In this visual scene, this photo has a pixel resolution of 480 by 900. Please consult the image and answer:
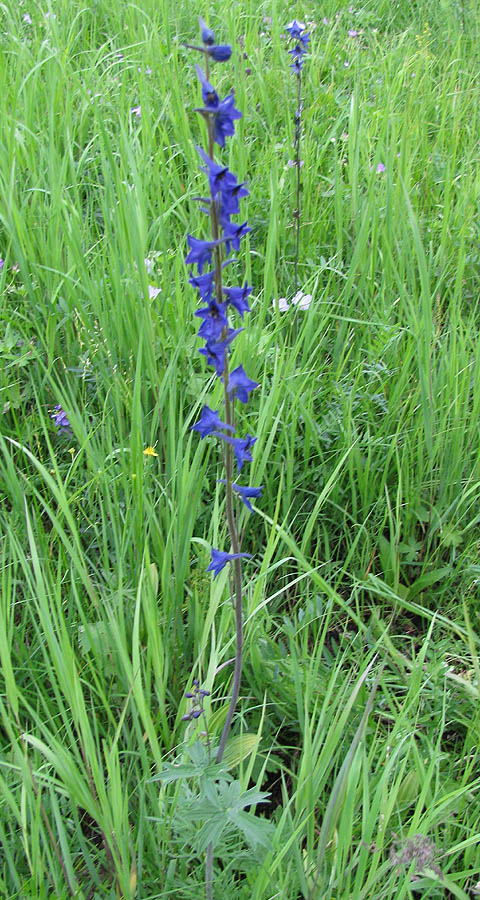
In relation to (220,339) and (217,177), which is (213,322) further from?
(217,177)

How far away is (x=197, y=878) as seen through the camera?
1387 mm

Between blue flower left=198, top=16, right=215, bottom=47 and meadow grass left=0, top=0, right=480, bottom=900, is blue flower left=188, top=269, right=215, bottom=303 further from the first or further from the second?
meadow grass left=0, top=0, right=480, bottom=900

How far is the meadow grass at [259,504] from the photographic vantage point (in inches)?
54.3

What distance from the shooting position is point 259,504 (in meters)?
2.07

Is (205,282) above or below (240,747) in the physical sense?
above

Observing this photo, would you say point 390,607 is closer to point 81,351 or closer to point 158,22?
point 81,351

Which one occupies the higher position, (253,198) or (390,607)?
(253,198)

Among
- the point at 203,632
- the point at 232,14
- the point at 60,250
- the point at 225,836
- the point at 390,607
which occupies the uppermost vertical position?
the point at 232,14

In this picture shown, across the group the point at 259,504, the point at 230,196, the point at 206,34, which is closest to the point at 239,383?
the point at 230,196

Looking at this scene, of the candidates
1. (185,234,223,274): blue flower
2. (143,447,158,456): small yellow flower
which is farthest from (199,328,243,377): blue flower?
(143,447,158,456): small yellow flower

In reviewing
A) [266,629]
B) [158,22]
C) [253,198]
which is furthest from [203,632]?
[158,22]

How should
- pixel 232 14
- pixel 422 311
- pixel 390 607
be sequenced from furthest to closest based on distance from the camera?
pixel 232 14
pixel 422 311
pixel 390 607

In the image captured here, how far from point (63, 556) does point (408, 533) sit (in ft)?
A: 3.32

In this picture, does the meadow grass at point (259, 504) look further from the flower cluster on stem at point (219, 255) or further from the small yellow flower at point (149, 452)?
the flower cluster on stem at point (219, 255)
